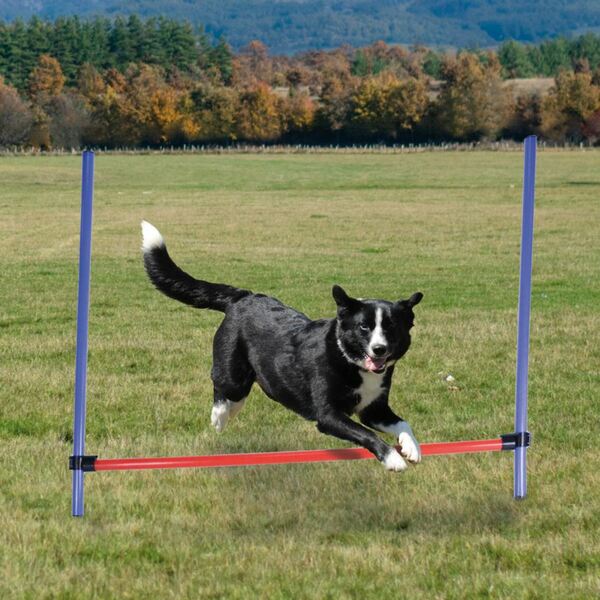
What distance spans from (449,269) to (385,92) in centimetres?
13121

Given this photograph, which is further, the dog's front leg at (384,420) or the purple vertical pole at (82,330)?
the dog's front leg at (384,420)

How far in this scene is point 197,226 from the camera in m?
35.2

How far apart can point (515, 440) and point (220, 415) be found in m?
2.46

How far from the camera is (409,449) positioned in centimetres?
673

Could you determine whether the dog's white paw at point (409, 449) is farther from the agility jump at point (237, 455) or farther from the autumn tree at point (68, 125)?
the autumn tree at point (68, 125)

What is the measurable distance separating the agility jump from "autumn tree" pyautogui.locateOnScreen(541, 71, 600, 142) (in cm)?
14411

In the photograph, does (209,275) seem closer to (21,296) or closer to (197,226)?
(21,296)

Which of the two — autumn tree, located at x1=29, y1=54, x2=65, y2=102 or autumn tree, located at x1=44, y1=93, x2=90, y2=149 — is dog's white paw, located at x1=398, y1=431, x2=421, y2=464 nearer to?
autumn tree, located at x1=44, y1=93, x2=90, y2=149

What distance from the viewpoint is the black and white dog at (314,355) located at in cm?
673

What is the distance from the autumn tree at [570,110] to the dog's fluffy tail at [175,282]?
14349cm

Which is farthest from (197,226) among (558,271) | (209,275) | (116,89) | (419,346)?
(116,89)

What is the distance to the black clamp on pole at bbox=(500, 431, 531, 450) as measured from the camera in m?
7.11

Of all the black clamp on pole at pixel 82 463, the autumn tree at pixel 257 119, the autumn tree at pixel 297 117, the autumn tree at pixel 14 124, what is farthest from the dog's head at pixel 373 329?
the autumn tree at pixel 297 117

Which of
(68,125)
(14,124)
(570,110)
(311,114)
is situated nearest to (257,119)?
(311,114)
